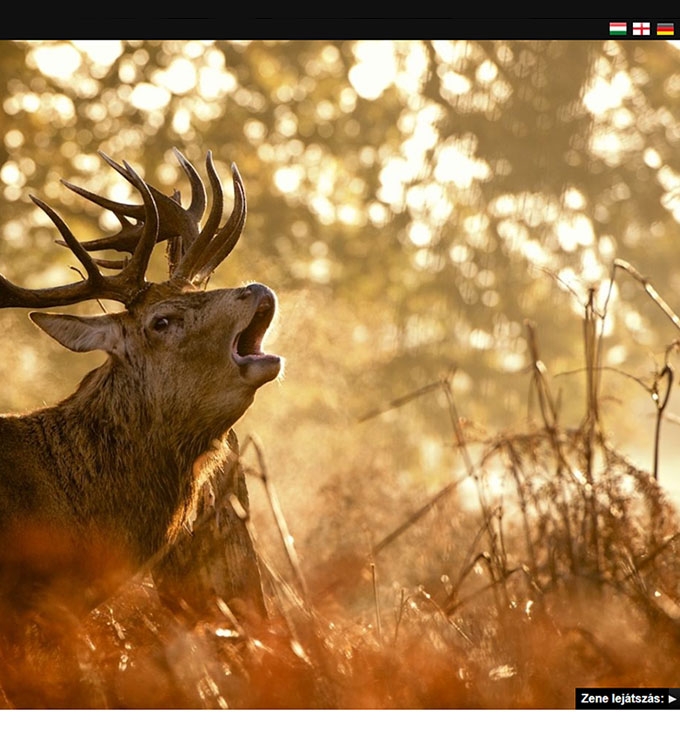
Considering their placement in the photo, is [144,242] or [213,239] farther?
[213,239]

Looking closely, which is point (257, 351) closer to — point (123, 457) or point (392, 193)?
point (123, 457)

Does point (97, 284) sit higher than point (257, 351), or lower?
higher

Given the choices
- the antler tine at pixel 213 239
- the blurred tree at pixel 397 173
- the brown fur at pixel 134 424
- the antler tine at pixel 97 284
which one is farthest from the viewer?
the blurred tree at pixel 397 173

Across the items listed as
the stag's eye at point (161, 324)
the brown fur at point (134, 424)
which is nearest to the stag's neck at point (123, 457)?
the brown fur at point (134, 424)

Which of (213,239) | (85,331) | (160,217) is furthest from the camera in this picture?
(160,217)

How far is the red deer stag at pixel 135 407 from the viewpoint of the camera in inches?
190

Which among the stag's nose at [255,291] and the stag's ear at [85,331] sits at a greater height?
the stag's nose at [255,291]

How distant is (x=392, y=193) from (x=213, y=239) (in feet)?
46.2

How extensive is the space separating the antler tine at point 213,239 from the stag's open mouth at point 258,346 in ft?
1.68

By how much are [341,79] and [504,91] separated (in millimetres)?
2932

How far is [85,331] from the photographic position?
5.20 m

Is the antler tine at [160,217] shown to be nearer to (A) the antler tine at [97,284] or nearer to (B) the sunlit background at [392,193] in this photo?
(A) the antler tine at [97,284]
